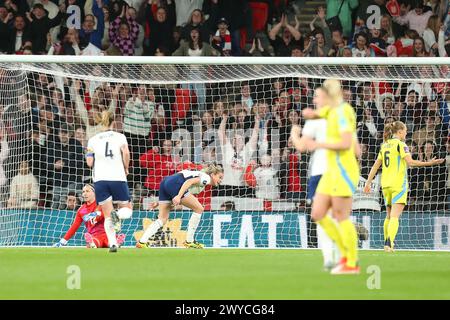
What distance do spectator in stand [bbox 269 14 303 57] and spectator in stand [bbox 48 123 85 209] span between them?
17.4 feet

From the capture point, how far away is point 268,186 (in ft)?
63.5

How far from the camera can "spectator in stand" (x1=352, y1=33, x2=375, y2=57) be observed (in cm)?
2214

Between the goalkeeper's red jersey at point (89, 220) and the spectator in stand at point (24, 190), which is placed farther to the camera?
the spectator in stand at point (24, 190)

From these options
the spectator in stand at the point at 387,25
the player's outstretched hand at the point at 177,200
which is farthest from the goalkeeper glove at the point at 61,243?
the spectator in stand at the point at 387,25

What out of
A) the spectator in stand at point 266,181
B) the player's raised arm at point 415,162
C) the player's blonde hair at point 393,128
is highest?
the player's blonde hair at point 393,128

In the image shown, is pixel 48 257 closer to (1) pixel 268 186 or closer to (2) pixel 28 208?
(2) pixel 28 208

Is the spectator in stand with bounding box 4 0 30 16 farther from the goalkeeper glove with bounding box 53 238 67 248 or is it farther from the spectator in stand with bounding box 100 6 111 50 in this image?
the goalkeeper glove with bounding box 53 238 67 248

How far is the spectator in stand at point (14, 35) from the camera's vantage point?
2264 centimetres

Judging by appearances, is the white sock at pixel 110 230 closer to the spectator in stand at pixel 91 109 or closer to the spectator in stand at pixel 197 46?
the spectator in stand at pixel 91 109

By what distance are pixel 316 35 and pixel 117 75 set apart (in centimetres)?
468

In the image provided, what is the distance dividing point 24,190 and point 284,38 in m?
6.97

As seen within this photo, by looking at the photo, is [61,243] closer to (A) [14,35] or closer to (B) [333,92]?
(A) [14,35]

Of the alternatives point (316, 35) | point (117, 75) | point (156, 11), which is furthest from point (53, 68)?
point (316, 35)

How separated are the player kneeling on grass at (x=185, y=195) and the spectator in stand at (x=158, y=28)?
196 inches
